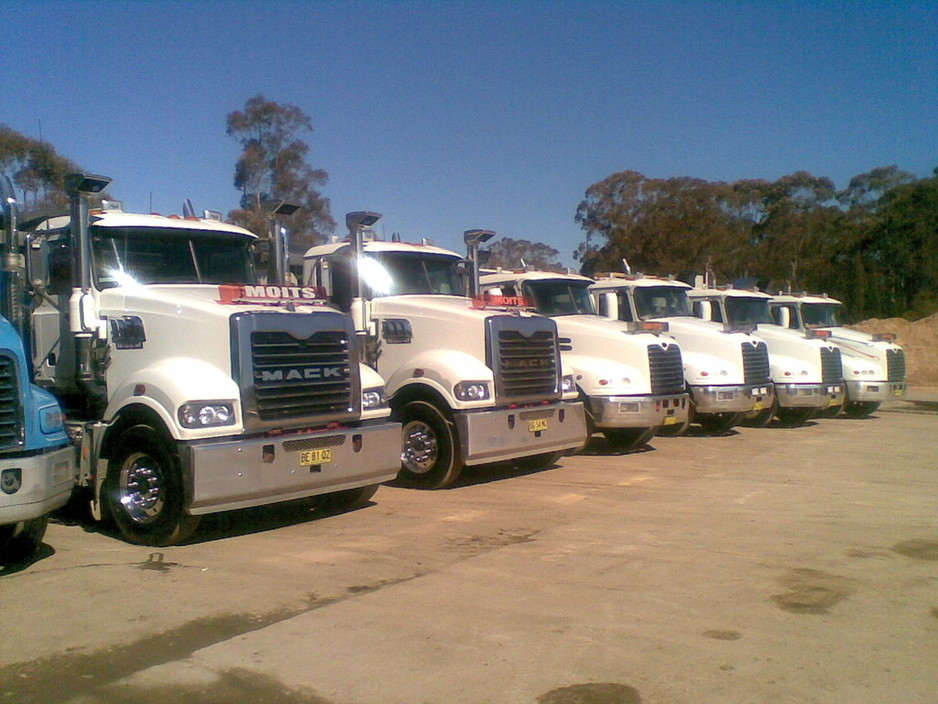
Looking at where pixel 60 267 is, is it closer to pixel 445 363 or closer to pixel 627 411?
pixel 445 363

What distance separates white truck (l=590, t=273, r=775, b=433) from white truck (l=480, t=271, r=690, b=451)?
1237 millimetres

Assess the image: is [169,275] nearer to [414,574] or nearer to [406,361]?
[406,361]

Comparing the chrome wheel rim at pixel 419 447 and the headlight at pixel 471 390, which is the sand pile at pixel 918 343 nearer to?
the headlight at pixel 471 390

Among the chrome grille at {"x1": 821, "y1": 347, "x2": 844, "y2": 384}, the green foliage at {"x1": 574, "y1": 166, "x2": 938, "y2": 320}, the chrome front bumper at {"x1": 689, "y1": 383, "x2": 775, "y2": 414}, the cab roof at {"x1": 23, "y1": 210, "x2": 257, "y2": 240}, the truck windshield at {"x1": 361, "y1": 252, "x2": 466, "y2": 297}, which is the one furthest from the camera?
the green foliage at {"x1": 574, "y1": 166, "x2": 938, "y2": 320}

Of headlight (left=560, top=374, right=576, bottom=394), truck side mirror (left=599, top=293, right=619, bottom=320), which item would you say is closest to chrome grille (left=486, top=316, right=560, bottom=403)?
headlight (left=560, top=374, right=576, bottom=394)

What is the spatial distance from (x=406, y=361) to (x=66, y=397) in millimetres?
3648

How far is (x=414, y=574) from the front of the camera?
6738 mm

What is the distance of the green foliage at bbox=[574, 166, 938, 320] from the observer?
131 feet

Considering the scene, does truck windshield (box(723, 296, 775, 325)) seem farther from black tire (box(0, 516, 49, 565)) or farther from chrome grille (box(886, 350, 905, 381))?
black tire (box(0, 516, 49, 565))

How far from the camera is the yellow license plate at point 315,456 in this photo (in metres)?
7.87

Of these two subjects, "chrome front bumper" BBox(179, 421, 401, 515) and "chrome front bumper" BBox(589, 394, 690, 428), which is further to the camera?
"chrome front bumper" BBox(589, 394, 690, 428)

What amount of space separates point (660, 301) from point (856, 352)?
232 inches

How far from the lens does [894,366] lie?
19172 millimetres

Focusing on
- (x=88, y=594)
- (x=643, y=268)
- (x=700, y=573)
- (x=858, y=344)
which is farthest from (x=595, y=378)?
(x=643, y=268)
